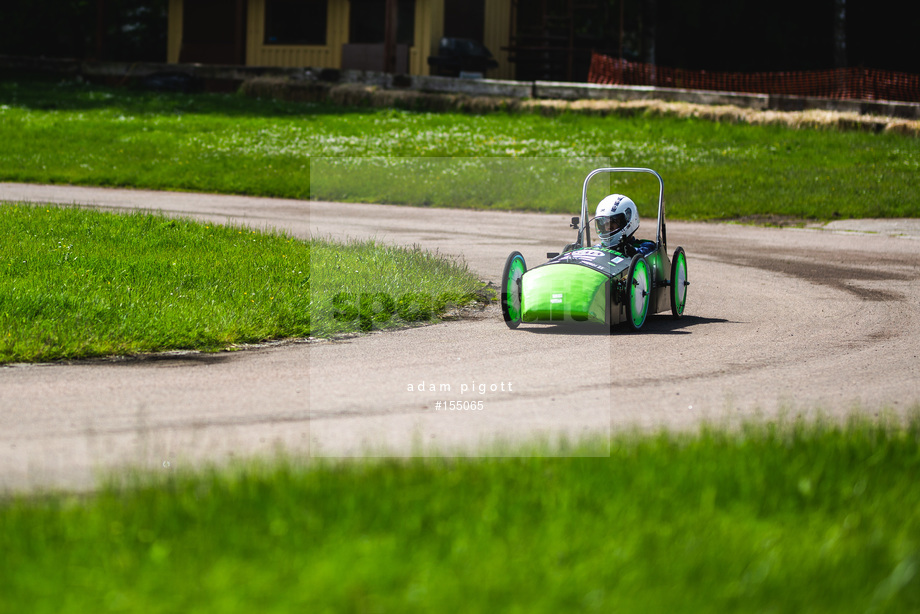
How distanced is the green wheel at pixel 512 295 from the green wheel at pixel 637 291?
937 millimetres

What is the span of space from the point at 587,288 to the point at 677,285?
1645 millimetres

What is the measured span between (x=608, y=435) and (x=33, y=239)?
8564mm

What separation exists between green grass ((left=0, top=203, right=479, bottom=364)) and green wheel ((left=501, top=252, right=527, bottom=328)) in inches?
34.1

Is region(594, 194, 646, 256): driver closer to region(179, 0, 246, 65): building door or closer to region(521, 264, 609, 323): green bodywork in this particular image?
region(521, 264, 609, 323): green bodywork

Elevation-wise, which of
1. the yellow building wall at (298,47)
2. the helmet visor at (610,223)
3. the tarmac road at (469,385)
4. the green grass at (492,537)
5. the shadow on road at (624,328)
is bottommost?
the green grass at (492,537)

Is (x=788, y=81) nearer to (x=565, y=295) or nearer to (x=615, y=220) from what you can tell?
(x=615, y=220)

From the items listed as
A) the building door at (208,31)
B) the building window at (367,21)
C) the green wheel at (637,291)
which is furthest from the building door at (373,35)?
the green wheel at (637,291)

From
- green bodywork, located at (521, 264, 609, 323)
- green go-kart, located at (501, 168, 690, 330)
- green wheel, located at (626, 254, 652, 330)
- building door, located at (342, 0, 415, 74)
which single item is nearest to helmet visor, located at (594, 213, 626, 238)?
green go-kart, located at (501, 168, 690, 330)

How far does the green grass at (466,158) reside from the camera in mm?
21828

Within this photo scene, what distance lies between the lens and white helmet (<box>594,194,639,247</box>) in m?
9.96

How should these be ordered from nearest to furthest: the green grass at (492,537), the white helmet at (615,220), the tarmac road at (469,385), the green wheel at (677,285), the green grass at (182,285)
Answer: the green grass at (492,537) < the tarmac road at (469,385) < the green grass at (182,285) < the white helmet at (615,220) < the green wheel at (677,285)

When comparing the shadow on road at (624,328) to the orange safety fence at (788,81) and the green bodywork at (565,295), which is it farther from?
the orange safety fence at (788,81)

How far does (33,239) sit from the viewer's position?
476 inches

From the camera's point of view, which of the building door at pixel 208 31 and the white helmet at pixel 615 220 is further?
the building door at pixel 208 31
